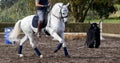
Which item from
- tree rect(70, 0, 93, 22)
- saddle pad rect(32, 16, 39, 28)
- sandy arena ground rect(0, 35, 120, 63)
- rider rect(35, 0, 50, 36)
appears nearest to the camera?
sandy arena ground rect(0, 35, 120, 63)

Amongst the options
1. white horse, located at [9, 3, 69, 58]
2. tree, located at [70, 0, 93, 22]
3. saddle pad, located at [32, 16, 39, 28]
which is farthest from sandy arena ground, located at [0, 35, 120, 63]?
tree, located at [70, 0, 93, 22]

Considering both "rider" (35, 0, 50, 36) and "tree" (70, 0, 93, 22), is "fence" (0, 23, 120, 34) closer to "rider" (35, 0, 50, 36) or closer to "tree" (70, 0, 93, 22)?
"tree" (70, 0, 93, 22)

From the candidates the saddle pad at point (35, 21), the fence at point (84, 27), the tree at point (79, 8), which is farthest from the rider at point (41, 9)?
the tree at point (79, 8)

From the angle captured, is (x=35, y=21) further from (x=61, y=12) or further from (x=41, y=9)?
(x=61, y=12)

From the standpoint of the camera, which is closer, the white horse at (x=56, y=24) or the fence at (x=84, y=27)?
the white horse at (x=56, y=24)

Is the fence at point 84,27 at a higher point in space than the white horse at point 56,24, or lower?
lower

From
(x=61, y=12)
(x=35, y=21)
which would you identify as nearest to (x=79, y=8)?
(x=35, y=21)

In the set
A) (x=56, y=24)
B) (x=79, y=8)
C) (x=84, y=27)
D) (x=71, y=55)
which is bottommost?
(x=84, y=27)

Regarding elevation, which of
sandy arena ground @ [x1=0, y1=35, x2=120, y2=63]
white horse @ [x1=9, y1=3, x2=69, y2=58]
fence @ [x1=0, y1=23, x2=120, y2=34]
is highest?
white horse @ [x1=9, y1=3, x2=69, y2=58]

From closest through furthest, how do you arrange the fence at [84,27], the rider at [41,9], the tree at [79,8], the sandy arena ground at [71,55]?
1. the sandy arena ground at [71,55]
2. the rider at [41,9]
3. the fence at [84,27]
4. the tree at [79,8]

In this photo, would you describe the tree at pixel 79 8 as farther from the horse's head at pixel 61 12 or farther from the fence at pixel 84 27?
the horse's head at pixel 61 12

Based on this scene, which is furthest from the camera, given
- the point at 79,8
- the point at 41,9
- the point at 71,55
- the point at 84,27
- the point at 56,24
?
the point at 79,8

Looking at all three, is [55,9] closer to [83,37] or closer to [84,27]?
[83,37]

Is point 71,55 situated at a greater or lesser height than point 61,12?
lesser
